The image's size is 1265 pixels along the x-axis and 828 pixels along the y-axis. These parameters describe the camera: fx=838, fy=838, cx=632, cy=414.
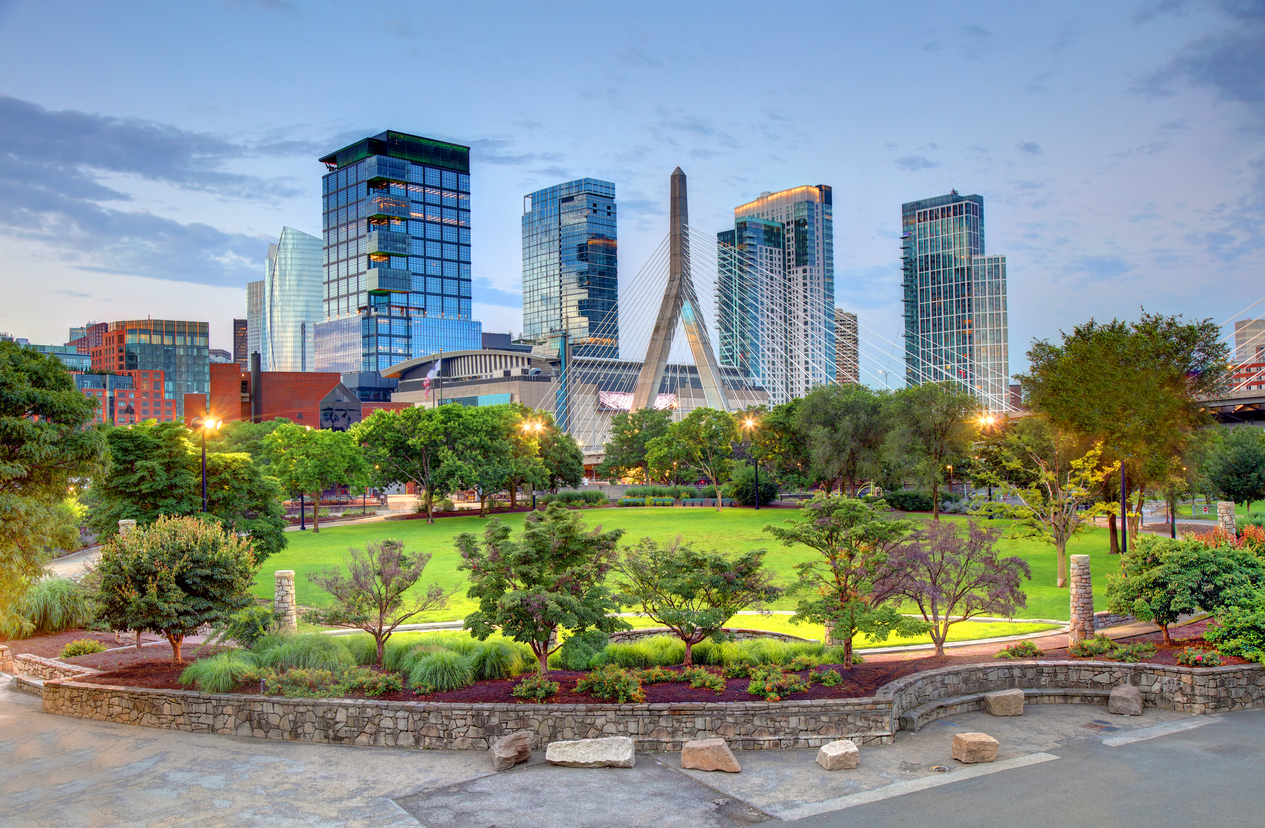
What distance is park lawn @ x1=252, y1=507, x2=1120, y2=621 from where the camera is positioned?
27312mm

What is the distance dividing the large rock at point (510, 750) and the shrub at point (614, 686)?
1552 mm

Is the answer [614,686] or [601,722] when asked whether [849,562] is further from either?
[601,722]

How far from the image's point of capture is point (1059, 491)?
32688 millimetres

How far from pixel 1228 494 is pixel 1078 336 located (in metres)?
31.0

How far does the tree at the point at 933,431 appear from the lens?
51500 millimetres

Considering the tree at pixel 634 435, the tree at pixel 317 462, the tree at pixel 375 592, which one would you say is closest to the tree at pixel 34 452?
the tree at pixel 375 592

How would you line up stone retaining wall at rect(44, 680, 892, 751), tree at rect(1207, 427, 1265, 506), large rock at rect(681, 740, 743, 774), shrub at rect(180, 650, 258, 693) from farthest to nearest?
1. tree at rect(1207, 427, 1265, 506)
2. shrub at rect(180, 650, 258, 693)
3. stone retaining wall at rect(44, 680, 892, 751)
4. large rock at rect(681, 740, 743, 774)

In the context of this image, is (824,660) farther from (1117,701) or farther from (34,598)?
(34,598)

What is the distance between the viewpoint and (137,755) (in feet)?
45.3

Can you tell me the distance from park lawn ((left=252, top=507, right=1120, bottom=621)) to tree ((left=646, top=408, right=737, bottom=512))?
5.58 metres

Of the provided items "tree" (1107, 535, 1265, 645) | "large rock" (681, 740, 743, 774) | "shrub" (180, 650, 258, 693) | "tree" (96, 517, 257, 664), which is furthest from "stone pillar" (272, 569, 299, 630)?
"tree" (1107, 535, 1265, 645)

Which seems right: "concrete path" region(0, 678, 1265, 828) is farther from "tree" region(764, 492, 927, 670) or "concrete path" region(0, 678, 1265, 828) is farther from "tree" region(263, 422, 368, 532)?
"tree" region(263, 422, 368, 532)

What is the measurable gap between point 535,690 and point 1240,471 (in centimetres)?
5619

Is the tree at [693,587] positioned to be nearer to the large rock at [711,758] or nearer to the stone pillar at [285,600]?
the large rock at [711,758]
